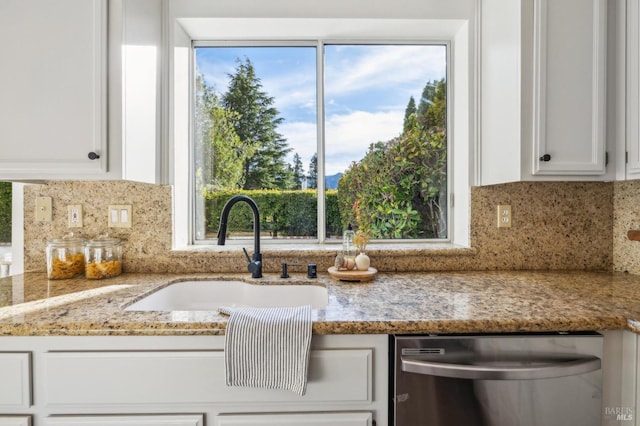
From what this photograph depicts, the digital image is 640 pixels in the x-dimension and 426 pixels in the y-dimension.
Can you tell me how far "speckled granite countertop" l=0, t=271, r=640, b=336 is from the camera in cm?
101

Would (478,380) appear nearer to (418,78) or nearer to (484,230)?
(484,230)

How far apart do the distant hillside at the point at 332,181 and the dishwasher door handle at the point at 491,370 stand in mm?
1135

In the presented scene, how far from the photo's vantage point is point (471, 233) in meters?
1.78

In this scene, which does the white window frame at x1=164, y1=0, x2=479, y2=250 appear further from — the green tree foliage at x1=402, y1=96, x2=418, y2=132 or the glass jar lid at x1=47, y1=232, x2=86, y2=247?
the glass jar lid at x1=47, y1=232, x2=86, y2=247

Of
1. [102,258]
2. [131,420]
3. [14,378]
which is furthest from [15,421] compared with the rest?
[102,258]

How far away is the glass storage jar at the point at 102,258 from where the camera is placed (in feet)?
5.07

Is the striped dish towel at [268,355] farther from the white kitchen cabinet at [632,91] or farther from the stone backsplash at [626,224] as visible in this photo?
the stone backsplash at [626,224]

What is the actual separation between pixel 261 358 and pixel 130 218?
1.15 m

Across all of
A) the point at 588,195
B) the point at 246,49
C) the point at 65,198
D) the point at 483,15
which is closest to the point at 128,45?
the point at 246,49

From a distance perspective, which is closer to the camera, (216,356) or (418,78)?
(216,356)

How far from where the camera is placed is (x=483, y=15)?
1.71 metres

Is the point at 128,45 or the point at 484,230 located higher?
the point at 128,45

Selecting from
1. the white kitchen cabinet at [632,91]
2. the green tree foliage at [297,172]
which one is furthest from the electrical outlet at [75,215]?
the white kitchen cabinet at [632,91]

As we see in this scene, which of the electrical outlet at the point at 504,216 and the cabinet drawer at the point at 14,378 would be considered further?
the electrical outlet at the point at 504,216
